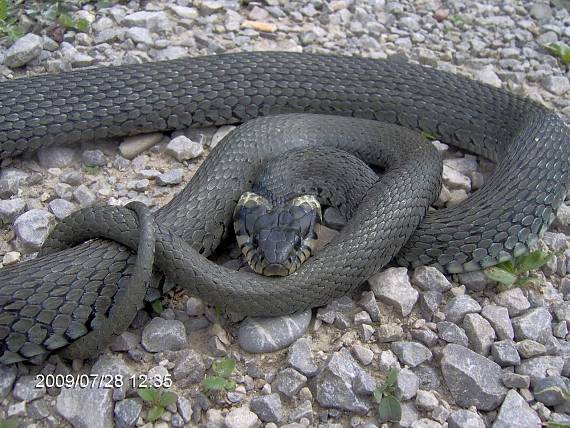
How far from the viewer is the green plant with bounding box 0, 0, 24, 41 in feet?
19.8

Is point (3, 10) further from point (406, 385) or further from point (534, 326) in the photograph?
point (534, 326)

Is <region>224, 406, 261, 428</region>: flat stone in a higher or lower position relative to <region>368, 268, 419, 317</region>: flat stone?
lower

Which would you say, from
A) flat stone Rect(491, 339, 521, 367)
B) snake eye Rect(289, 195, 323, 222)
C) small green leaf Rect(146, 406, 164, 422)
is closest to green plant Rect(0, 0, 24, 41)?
snake eye Rect(289, 195, 323, 222)

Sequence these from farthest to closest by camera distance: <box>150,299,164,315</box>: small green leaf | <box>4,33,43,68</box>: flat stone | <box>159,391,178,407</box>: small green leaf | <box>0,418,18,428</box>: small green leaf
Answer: <box>4,33,43,68</box>: flat stone → <box>150,299,164,315</box>: small green leaf → <box>159,391,178,407</box>: small green leaf → <box>0,418,18,428</box>: small green leaf

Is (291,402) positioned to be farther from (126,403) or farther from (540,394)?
(540,394)

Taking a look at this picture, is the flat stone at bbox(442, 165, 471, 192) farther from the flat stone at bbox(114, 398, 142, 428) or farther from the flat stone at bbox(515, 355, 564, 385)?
the flat stone at bbox(114, 398, 142, 428)

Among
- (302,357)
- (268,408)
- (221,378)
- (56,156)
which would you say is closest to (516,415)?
(302,357)

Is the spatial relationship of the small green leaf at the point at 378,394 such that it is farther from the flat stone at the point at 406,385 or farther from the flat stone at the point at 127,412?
the flat stone at the point at 127,412

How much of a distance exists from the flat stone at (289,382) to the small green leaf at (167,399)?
530mm

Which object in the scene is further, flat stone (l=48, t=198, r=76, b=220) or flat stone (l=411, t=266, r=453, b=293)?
flat stone (l=48, t=198, r=76, b=220)

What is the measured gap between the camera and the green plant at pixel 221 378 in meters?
3.56

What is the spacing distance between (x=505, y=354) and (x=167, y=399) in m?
1.82

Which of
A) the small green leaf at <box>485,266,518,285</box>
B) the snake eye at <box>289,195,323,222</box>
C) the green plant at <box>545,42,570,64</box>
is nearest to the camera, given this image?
the small green leaf at <box>485,266,518,285</box>

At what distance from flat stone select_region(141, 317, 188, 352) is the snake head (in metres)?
0.60
